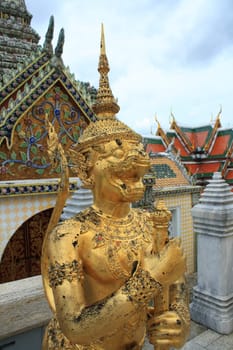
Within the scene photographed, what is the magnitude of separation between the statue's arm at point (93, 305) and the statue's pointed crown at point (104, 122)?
68 cm

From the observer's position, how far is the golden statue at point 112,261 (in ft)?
4.11

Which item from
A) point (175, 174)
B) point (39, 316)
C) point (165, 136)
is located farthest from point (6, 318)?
point (165, 136)

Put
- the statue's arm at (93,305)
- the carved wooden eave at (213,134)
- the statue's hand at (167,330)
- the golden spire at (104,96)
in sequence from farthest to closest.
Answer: the carved wooden eave at (213,134) < the golden spire at (104,96) < the statue's hand at (167,330) < the statue's arm at (93,305)

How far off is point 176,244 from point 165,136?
12.1m

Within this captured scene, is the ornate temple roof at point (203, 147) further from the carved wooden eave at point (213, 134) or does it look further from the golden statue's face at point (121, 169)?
the golden statue's face at point (121, 169)

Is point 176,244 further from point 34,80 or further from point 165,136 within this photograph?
point 165,136

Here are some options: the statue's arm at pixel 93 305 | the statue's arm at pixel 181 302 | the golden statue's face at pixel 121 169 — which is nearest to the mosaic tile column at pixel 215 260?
the statue's arm at pixel 181 302

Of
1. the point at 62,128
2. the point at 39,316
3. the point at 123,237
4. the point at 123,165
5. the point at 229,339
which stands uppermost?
the point at 62,128

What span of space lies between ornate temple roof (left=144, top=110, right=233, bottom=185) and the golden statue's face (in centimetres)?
1095

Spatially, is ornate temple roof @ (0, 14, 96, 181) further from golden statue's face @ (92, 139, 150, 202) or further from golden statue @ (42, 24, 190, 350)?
golden statue's face @ (92, 139, 150, 202)

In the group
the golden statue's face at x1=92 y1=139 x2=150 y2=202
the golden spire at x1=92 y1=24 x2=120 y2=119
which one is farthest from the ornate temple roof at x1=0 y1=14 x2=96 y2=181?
the golden statue's face at x1=92 y1=139 x2=150 y2=202

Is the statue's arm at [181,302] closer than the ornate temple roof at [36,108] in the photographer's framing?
Yes

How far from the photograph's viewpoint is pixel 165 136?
13023mm

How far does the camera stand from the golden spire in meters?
1.67
